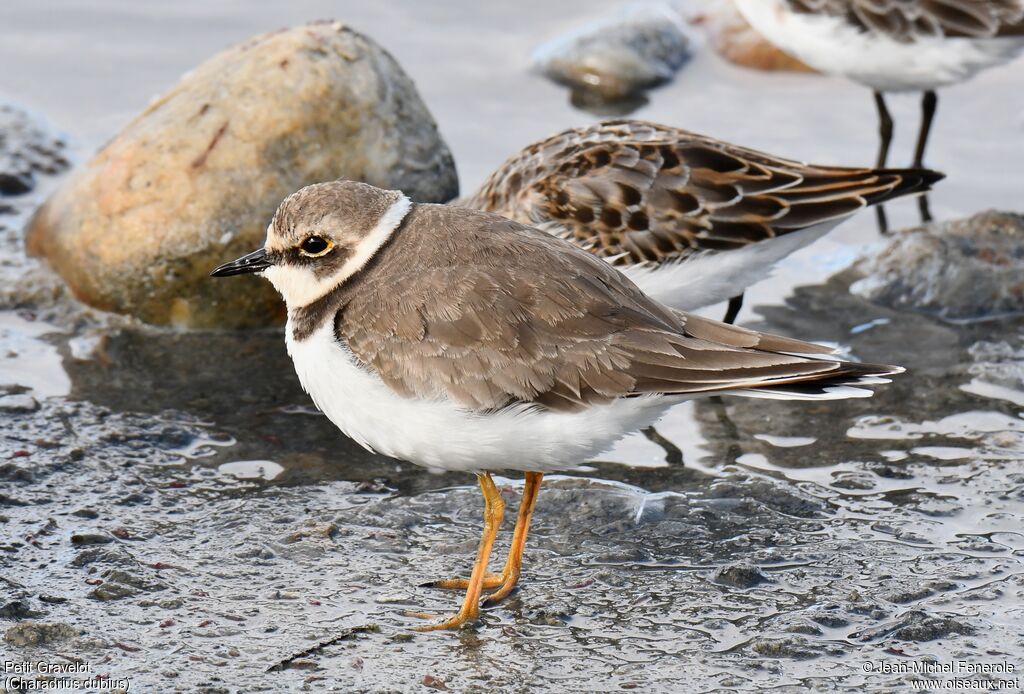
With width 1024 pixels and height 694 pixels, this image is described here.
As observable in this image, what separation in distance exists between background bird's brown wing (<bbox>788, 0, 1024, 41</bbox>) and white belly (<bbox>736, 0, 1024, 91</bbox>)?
51 millimetres

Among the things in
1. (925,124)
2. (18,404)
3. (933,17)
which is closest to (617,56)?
(925,124)

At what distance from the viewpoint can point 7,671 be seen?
4906 mm

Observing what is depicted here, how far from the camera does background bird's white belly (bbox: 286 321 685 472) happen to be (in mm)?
5250

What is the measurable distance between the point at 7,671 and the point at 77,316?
141 inches

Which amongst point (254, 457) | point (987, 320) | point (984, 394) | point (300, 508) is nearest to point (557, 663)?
point (300, 508)

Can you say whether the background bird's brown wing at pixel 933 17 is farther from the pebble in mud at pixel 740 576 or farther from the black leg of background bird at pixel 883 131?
the pebble in mud at pixel 740 576

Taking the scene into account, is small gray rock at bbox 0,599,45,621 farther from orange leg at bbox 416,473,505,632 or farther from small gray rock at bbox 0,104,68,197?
small gray rock at bbox 0,104,68,197

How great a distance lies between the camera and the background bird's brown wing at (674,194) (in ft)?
23.6

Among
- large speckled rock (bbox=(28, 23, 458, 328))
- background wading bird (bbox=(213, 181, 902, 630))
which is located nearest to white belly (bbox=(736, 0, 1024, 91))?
large speckled rock (bbox=(28, 23, 458, 328))

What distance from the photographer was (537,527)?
242 inches

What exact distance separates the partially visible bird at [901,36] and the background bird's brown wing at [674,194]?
247 cm

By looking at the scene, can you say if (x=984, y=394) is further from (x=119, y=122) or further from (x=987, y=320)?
(x=119, y=122)

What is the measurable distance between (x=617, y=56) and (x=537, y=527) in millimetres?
6339

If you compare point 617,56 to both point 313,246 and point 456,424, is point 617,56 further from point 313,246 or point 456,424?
point 456,424
